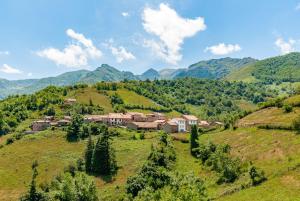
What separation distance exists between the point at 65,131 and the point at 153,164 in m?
65.5

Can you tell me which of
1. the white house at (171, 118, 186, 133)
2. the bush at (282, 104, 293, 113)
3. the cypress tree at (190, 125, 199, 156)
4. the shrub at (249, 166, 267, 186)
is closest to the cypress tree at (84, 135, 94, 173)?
the cypress tree at (190, 125, 199, 156)

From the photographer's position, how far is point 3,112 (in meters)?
186

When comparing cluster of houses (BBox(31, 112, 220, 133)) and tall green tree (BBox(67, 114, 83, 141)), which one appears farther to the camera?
cluster of houses (BBox(31, 112, 220, 133))

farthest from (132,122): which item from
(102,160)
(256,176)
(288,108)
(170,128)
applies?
(256,176)

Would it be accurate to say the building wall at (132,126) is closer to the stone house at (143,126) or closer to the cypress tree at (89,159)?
the stone house at (143,126)

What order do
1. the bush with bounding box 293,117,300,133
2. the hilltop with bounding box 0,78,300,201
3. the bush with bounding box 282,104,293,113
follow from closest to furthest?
1. the hilltop with bounding box 0,78,300,201
2. the bush with bounding box 293,117,300,133
3. the bush with bounding box 282,104,293,113

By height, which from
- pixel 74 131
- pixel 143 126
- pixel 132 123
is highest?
pixel 132 123

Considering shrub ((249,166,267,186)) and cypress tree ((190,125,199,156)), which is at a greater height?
cypress tree ((190,125,199,156))

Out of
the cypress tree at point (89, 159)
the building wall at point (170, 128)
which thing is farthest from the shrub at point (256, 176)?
the building wall at point (170, 128)

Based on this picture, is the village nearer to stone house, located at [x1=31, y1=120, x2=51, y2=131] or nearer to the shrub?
stone house, located at [x1=31, y1=120, x2=51, y2=131]

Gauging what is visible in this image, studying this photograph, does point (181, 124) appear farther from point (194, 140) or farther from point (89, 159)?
point (89, 159)

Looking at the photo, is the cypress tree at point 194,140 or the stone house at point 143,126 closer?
the cypress tree at point 194,140

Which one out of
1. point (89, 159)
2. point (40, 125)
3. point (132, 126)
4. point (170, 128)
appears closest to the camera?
point (89, 159)

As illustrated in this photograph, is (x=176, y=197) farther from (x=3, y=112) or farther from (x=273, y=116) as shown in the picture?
(x=3, y=112)
